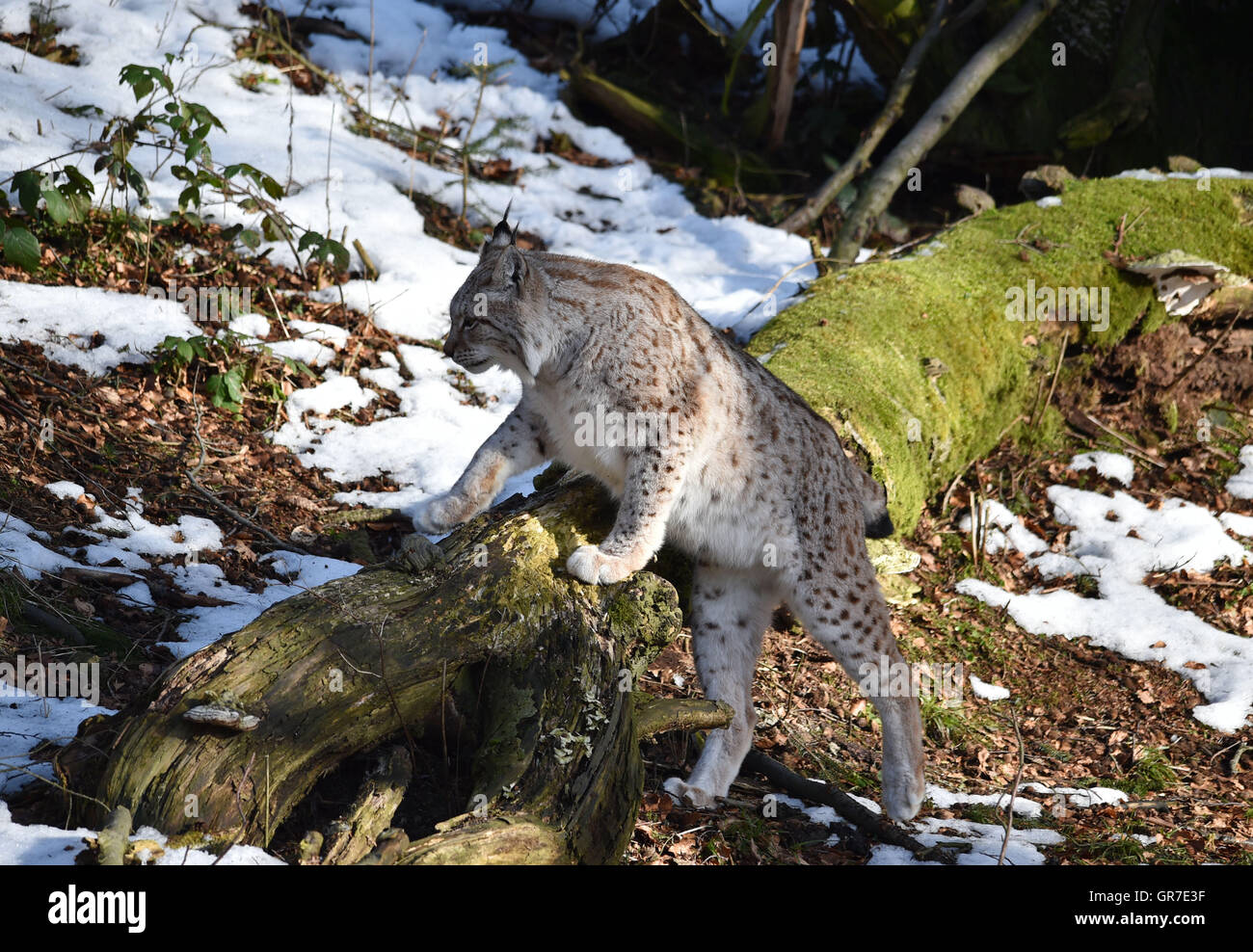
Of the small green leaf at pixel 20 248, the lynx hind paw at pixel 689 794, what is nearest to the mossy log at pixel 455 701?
the lynx hind paw at pixel 689 794

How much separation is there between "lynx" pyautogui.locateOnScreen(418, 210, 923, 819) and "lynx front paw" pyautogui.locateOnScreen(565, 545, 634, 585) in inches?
10.8

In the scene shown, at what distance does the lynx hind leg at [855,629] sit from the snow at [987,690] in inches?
36.6

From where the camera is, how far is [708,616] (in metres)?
4.20

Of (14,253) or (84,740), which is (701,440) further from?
(14,253)

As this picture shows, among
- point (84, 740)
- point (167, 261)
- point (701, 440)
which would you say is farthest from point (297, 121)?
point (84, 740)

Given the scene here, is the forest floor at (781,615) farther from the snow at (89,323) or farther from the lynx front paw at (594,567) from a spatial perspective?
the lynx front paw at (594,567)

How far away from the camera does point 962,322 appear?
5.85 meters

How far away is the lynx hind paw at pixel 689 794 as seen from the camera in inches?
148

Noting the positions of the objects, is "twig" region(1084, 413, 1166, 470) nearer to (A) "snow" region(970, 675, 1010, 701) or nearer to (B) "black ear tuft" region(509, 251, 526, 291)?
(A) "snow" region(970, 675, 1010, 701)

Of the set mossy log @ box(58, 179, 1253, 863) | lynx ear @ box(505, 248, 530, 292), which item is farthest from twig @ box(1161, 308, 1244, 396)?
lynx ear @ box(505, 248, 530, 292)

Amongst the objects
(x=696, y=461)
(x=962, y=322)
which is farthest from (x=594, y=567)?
(x=962, y=322)

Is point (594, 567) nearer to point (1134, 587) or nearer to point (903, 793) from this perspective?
point (903, 793)

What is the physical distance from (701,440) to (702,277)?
12.5ft
